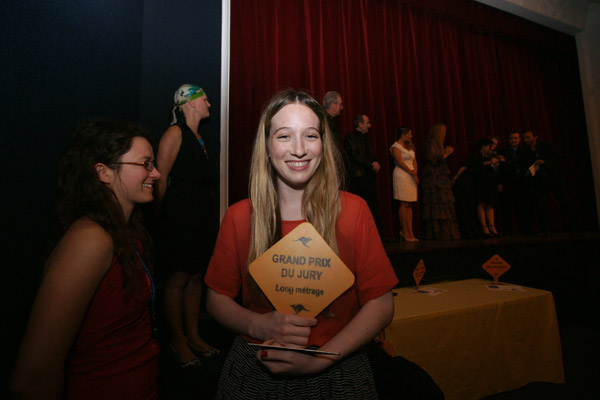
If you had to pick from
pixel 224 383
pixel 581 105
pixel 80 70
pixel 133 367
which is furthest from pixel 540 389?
pixel 581 105

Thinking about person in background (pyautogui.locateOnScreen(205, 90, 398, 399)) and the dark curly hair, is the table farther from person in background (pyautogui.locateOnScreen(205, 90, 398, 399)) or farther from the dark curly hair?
the dark curly hair

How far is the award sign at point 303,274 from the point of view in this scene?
0.68 m

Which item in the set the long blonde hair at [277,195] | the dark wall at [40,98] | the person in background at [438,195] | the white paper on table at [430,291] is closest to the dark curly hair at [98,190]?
the dark wall at [40,98]

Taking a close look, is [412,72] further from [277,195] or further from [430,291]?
[277,195]

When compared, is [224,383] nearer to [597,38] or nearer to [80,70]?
[80,70]

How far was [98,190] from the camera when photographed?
99 centimetres

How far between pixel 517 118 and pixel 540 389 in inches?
233

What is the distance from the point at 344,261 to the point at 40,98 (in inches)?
52.6

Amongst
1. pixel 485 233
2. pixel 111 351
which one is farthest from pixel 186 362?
pixel 485 233

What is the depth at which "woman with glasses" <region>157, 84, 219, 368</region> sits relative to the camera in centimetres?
183

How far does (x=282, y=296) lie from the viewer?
69cm

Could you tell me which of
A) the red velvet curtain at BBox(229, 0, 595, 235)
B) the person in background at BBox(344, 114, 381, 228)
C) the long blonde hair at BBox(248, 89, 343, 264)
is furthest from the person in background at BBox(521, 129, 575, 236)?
the long blonde hair at BBox(248, 89, 343, 264)

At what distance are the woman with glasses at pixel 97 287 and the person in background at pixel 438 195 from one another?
3904mm

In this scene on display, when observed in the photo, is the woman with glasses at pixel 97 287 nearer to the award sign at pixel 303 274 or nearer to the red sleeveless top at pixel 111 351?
the red sleeveless top at pixel 111 351
